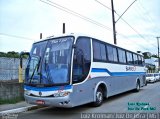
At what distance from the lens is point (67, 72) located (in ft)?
29.5

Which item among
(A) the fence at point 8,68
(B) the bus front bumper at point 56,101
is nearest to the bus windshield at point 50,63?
(B) the bus front bumper at point 56,101

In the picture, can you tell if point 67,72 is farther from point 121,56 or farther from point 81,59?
point 121,56

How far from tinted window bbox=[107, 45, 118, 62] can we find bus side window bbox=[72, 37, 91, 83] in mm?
2439

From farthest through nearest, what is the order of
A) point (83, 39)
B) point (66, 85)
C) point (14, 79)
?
point (14, 79) < point (83, 39) < point (66, 85)

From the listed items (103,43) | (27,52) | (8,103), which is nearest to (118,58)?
(103,43)

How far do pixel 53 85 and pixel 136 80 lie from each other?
34.0ft

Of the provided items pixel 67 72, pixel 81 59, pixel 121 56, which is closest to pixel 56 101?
pixel 67 72

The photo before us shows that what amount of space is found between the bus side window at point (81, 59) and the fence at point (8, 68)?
311 inches

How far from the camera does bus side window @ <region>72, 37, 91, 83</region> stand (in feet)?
30.8

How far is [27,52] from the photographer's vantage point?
10922 mm

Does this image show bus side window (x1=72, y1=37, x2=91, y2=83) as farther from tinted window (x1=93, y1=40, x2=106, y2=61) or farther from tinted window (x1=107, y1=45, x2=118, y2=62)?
tinted window (x1=107, y1=45, x2=118, y2=62)

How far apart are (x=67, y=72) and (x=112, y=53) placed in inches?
198

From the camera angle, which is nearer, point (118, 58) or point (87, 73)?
point (87, 73)

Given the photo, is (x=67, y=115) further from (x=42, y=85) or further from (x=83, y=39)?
(x=83, y=39)
